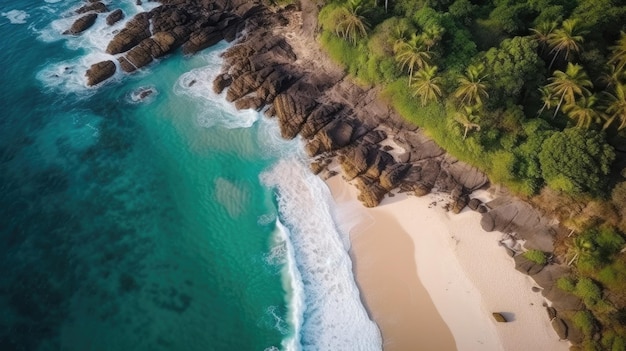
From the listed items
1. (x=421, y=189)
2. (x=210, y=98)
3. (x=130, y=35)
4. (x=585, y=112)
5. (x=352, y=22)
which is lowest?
(x=421, y=189)

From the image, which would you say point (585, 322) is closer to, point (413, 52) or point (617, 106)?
point (617, 106)

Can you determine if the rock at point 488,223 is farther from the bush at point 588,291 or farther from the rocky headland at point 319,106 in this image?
the bush at point 588,291

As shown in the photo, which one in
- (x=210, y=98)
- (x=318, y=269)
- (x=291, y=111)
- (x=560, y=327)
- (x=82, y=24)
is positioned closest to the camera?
(x=560, y=327)

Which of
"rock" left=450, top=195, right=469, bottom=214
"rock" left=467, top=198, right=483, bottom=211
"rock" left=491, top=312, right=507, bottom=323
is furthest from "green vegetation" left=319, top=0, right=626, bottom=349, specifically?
"rock" left=491, top=312, right=507, bottom=323

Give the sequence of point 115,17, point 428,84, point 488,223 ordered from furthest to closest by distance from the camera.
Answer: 1. point 115,17
2. point 428,84
3. point 488,223

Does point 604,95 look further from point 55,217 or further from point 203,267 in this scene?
point 55,217

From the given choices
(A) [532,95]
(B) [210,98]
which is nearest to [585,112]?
(A) [532,95]
